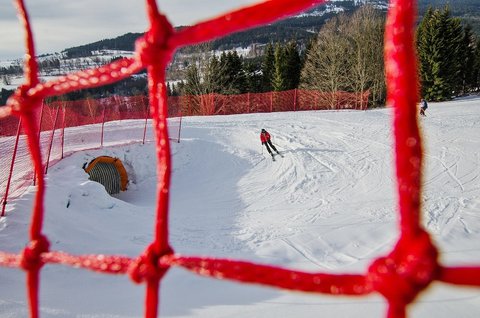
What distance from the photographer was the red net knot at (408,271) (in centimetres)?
110

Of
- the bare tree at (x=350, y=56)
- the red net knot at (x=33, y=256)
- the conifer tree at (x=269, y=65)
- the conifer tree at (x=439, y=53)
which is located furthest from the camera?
the conifer tree at (x=269, y=65)

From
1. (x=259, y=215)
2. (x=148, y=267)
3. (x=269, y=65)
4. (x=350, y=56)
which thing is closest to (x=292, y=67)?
(x=269, y=65)

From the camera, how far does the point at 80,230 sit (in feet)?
20.9

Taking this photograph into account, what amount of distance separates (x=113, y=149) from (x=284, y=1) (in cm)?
1126

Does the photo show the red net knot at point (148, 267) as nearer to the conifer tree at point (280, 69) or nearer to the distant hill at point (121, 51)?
the distant hill at point (121, 51)

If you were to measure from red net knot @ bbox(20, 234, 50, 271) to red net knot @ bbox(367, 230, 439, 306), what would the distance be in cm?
168

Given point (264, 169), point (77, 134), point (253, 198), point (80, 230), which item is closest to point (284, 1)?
point (80, 230)

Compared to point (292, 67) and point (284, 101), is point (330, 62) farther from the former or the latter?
point (292, 67)

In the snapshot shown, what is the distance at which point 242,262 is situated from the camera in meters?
1.48

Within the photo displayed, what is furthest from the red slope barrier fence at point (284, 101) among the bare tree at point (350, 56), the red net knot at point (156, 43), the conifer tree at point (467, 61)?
the red net knot at point (156, 43)

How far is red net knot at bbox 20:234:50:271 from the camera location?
196 centimetres

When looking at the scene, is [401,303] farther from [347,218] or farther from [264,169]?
[264,169]

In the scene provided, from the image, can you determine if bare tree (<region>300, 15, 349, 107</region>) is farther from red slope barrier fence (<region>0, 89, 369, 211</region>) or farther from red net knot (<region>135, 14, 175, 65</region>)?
red net knot (<region>135, 14, 175, 65</region>)

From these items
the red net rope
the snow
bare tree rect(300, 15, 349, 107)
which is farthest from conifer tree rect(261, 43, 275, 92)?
the red net rope
